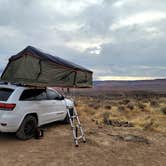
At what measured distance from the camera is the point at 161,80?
16212 cm

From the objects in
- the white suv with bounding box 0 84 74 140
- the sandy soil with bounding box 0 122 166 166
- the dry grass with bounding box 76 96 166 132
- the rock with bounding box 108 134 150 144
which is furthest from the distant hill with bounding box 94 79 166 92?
the sandy soil with bounding box 0 122 166 166

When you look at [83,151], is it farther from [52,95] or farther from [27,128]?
[52,95]

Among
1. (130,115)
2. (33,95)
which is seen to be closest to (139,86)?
(130,115)

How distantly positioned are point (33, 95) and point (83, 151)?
2.64 metres

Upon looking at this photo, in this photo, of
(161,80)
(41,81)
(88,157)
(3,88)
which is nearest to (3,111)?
(3,88)

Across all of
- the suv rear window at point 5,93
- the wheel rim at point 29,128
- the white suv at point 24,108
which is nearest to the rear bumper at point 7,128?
the white suv at point 24,108

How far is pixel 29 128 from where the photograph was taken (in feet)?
31.1

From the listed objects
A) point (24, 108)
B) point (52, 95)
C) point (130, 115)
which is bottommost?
point (130, 115)

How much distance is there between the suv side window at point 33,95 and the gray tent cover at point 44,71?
13.4 inches

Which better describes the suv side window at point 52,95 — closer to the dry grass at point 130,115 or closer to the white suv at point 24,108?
the white suv at point 24,108

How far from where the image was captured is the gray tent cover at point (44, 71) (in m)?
9.18

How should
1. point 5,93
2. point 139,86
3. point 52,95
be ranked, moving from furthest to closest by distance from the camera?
point 139,86, point 52,95, point 5,93

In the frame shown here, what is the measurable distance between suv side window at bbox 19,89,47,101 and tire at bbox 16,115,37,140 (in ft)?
1.91

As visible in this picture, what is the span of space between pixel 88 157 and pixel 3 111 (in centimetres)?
277
